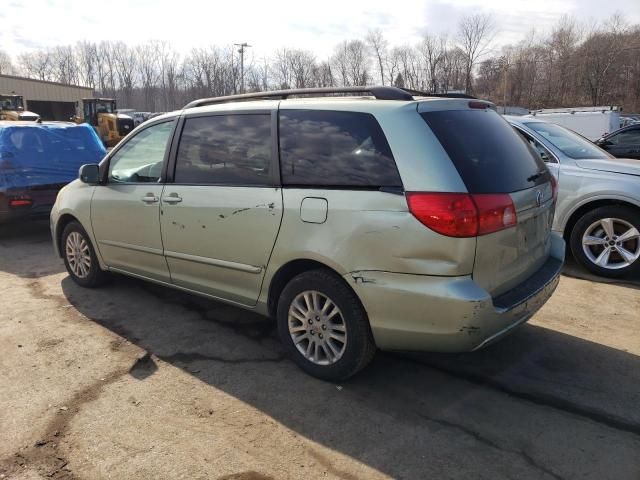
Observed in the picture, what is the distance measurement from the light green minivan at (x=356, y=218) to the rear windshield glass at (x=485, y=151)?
0.04ft

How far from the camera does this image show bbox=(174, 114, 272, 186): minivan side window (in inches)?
141

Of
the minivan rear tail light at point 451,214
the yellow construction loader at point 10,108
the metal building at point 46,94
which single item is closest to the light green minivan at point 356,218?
the minivan rear tail light at point 451,214

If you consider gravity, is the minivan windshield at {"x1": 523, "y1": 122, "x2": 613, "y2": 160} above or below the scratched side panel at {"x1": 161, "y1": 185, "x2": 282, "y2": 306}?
above

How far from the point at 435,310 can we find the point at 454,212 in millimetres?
548

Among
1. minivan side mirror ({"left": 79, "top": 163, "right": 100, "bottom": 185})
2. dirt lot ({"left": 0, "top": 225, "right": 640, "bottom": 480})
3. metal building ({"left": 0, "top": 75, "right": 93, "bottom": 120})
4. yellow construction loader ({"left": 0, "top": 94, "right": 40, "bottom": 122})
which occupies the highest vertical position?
metal building ({"left": 0, "top": 75, "right": 93, "bottom": 120})

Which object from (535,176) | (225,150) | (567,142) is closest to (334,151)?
(225,150)

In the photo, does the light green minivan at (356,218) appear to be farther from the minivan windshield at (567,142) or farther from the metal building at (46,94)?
the metal building at (46,94)

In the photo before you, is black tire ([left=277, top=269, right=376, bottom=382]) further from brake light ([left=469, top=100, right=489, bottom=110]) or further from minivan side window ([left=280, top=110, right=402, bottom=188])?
brake light ([left=469, top=100, right=489, bottom=110])

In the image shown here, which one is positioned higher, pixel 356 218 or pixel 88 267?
pixel 356 218

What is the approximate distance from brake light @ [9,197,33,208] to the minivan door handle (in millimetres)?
4357

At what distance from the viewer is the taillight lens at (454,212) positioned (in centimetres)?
275

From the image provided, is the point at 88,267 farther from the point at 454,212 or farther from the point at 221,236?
the point at 454,212

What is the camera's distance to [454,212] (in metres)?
2.75

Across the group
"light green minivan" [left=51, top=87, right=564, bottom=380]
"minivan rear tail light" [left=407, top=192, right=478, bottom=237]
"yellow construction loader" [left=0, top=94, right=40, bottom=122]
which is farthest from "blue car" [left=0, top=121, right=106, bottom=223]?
"yellow construction loader" [left=0, top=94, right=40, bottom=122]
